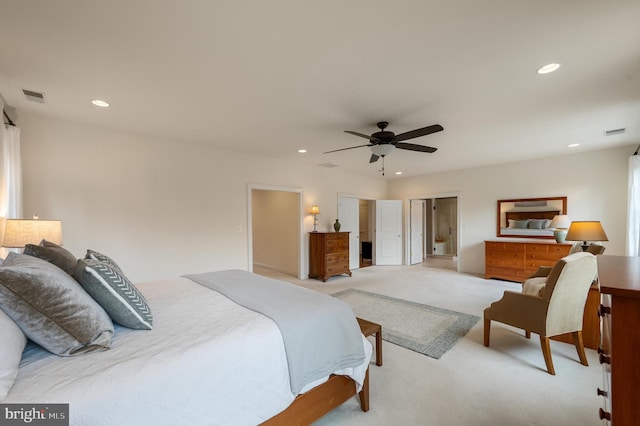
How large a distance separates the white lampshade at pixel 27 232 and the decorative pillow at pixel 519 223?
292 inches

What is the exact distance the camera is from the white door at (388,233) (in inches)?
295

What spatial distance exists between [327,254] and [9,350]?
4939mm

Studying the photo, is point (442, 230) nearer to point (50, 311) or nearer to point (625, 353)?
point (625, 353)

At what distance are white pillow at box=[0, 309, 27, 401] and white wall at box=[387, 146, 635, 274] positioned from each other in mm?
7190

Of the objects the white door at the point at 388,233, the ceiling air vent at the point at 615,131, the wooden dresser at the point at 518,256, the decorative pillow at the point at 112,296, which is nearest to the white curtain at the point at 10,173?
the decorative pillow at the point at 112,296

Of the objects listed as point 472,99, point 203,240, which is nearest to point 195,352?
point 472,99

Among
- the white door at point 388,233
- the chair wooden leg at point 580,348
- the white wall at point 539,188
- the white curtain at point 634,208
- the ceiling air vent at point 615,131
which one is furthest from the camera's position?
the white door at point 388,233

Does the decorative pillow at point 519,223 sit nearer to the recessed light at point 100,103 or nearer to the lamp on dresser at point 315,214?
the lamp on dresser at point 315,214

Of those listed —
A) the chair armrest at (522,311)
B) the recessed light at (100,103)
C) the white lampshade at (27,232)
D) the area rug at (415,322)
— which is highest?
the recessed light at (100,103)

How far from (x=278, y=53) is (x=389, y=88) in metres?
1.09

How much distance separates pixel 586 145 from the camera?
447 cm

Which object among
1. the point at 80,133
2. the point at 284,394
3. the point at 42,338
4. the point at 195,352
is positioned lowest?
the point at 284,394

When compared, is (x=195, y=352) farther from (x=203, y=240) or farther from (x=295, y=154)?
(x=295, y=154)

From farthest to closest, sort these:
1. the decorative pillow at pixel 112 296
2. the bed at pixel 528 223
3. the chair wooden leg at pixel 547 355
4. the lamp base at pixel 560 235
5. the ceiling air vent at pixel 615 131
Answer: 1. the bed at pixel 528 223
2. the lamp base at pixel 560 235
3. the ceiling air vent at pixel 615 131
4. the chair wooden leg at pixel 547 355
5. the decorative pillow at pixel 112 296
